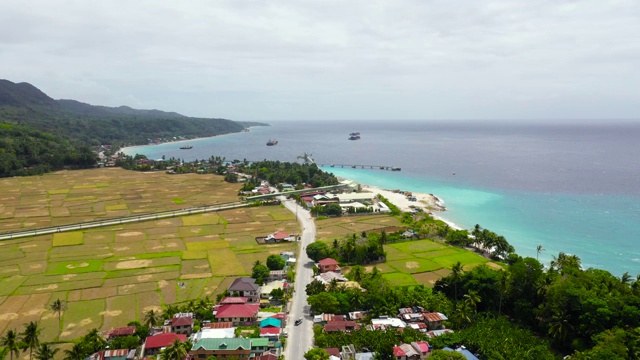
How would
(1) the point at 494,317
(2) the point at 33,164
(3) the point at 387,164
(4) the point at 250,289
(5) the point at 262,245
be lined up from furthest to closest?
(3) the point at 387,164, (2) the point at 33,164, (5) the point at 262,245, (4) the point at 250,289, (1) the point at 494,317

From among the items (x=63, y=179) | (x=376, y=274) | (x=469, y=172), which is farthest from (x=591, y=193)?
(x=63, y=179)

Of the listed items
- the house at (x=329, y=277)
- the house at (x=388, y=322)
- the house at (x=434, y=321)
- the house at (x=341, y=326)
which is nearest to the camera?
the house at (x=341, y=326)

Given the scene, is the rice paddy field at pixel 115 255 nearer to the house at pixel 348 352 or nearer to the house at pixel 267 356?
the house at pixel 267 356

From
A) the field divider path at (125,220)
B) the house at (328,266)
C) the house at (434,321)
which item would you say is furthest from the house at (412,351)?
the field divider path at (125,220)

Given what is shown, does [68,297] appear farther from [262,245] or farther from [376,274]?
[376,274]

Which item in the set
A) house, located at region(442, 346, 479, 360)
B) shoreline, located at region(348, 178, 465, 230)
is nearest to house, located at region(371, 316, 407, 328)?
house, located at region(442, 346, 479, 360)

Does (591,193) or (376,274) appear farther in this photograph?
(591,193)

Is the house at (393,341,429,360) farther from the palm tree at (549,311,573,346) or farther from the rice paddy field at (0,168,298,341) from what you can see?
the rice paddy field at (0,168,298,341)
